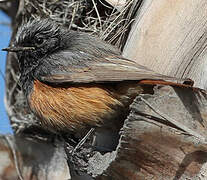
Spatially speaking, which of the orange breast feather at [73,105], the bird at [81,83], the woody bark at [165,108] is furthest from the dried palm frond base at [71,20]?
the orange breast feather at [73,105]

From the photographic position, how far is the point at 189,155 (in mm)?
2637

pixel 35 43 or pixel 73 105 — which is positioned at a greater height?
pixel 35 43

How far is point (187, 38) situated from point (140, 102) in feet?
2.31

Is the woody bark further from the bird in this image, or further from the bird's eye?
the bird's eye

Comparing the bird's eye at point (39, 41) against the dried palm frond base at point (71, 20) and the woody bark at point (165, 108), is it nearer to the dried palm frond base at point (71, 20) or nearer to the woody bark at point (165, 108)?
the dried palm frond base at point (71, 20)

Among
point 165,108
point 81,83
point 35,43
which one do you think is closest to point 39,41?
point 35,43

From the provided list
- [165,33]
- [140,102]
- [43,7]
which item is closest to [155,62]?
[165,33]

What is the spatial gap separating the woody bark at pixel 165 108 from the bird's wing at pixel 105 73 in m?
0.18

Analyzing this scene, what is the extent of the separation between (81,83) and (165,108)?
60 cm

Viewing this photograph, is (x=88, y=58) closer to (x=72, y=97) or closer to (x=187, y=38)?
(x=72, y=97)

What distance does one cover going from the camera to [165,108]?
261 cm

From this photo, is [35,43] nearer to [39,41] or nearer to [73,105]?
[39,41]

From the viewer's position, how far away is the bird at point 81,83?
9.50 ft

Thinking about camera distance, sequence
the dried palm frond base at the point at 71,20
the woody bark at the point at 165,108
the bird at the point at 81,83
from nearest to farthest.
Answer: the woody bark at the point at 165,108 → the bird at the point at 81,83 → the dried palm frond base at the point at 71,20
